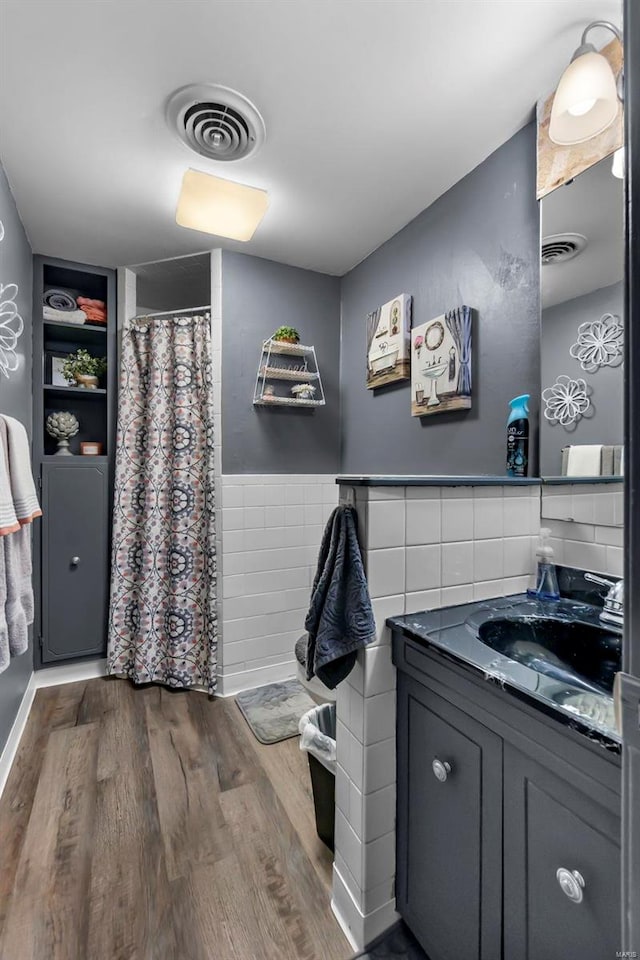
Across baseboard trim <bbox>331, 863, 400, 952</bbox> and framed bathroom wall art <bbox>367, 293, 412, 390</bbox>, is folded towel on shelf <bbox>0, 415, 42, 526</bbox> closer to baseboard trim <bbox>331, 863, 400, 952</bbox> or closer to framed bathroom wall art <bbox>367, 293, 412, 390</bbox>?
baseboard trim <bbox>331, 863, 400, 952</bbox>

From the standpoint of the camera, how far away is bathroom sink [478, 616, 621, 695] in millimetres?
1066

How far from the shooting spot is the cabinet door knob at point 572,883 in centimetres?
65

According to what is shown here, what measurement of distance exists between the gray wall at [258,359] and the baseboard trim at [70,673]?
145cm

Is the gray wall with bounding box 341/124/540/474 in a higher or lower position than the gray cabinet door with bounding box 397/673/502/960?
higher

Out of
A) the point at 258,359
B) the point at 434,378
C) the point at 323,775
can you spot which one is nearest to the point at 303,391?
the point at 258,359

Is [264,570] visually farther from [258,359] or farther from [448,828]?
[448,828]

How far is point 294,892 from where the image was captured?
121cm

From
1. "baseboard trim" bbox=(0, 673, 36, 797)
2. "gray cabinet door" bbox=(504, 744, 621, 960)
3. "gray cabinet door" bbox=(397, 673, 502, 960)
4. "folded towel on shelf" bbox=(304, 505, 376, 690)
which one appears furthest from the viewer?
"baseboard trim" bbox=(0, 673, 36, 797)

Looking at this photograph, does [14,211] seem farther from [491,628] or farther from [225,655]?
[491,628]

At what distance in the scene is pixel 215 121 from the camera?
1461 mm

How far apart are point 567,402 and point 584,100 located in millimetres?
790

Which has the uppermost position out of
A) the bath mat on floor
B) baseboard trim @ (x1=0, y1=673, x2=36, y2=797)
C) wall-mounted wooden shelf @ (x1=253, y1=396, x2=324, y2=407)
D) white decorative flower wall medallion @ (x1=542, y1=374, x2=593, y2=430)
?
wall-mounted wooden shelf @ (x1=253, y1=396, x2=324, y2=407)

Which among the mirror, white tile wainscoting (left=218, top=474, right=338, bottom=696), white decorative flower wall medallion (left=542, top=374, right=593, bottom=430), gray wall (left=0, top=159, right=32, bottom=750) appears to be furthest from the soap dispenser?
gray wall (left=0, top=159, right=32, bottom=750)

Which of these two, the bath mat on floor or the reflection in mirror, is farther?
the bath mat on floor
